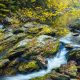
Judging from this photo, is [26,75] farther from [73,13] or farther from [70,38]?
[73,13]

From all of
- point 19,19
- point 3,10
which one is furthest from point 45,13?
point 3,10

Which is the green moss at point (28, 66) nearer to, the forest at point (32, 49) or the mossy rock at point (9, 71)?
the forest at point (32, 49)

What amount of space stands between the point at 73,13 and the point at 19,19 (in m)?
11.3

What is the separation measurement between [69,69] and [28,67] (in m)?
2.84

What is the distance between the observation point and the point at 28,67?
15539mm

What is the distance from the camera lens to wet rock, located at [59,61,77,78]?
14.8 meters

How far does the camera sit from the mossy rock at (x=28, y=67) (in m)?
15.4

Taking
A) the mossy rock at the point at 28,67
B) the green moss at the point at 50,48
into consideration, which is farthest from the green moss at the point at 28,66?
the green moss at the point at 50,48

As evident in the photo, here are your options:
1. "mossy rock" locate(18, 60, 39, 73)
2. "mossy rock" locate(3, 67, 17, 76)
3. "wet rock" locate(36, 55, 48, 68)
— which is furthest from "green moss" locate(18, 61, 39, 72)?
"mossy rock" locate(3, 67, 17, 76)

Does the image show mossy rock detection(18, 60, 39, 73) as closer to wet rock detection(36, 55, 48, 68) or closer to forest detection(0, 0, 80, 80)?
forest detection(0, 0, 80, 80)

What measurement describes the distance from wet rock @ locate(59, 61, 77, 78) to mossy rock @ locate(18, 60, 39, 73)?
182 centimetres

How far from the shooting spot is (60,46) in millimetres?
19641

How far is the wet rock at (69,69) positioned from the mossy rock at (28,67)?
5.96 ft

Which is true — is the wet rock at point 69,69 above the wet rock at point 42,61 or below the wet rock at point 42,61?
below
